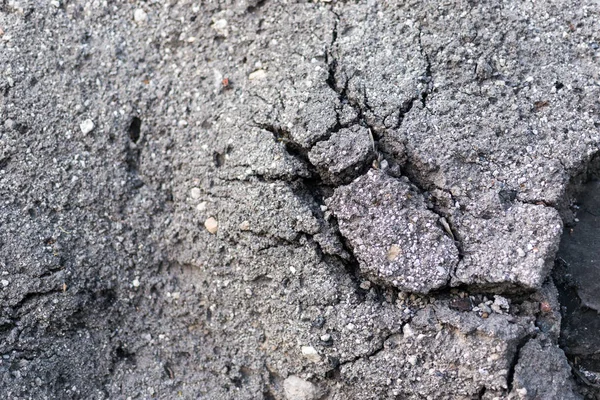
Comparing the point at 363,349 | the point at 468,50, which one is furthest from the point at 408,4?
the point at 363,349

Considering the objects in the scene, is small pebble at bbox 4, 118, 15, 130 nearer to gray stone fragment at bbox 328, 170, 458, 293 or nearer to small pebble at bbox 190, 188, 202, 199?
small pebble at bbox 190, 188, 202, 199

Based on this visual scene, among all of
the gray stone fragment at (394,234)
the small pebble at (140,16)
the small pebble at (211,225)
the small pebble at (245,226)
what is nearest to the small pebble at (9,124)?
the small pebble at (140,16)

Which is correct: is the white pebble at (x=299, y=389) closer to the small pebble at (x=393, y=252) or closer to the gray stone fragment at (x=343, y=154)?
the small pebble at (x=393, y=252)

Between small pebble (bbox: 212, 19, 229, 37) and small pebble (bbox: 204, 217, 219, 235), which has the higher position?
small pebble (bbox: 212, 19, 229, 37)

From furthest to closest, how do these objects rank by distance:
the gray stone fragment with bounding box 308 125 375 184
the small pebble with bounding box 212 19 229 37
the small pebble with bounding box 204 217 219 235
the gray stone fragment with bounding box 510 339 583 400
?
the small pebble with bounding box 212 19 229 37 → the small pebble with bounding box 204 217 219 235 → the gray stone fragment with bounding box 308 125 375 184 → the gray stone fragment with bounding box 510 339 583 400

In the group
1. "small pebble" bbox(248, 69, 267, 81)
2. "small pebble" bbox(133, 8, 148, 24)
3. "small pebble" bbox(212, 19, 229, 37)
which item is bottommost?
"small pebble" bbox(248, 69, 267, 81)

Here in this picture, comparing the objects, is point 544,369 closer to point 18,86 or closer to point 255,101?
point 255,101

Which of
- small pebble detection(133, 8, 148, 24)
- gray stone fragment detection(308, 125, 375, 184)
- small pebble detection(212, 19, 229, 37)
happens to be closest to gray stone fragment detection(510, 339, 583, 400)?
gray stone fragment detection(308, 125, 375, 184)

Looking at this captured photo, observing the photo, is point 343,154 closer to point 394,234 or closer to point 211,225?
point 394,234
